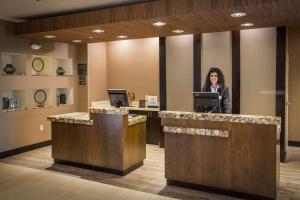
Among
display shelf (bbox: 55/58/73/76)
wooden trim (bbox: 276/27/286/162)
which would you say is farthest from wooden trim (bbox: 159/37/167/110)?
display shelf (bbox: 55/58/73/76)

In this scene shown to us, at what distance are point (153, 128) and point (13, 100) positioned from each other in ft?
9.77

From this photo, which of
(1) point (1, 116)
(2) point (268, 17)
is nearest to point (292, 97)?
(2) point (268, 17)

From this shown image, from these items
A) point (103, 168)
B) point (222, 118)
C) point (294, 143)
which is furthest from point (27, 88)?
point (294, 143)

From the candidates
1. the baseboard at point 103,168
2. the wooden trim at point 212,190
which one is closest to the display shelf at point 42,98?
the baseboard at point 103,168

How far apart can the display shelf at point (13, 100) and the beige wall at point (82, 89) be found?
153 cm

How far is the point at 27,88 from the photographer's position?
5.89 meters

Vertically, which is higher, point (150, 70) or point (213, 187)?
point (150, 70)

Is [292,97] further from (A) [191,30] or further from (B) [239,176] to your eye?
(B) [239,176]

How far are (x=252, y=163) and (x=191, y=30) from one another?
8.77ft

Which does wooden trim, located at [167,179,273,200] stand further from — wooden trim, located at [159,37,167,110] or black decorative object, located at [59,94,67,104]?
black decorative object, located at [59,94,67,104]

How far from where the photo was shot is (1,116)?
17.7ft

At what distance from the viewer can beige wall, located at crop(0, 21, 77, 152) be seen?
546 cm

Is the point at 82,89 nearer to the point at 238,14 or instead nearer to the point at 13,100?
the point at 13,100

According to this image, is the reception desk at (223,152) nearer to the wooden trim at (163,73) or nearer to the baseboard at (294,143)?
the wooden trim at (163,73)
